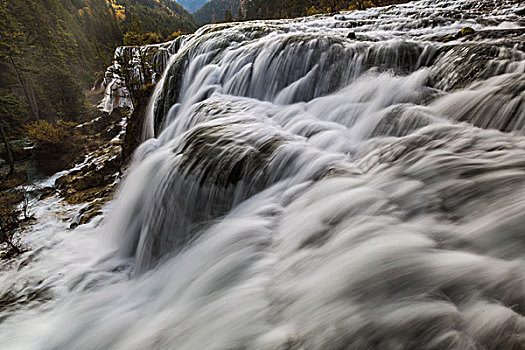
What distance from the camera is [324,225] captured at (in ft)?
7.50

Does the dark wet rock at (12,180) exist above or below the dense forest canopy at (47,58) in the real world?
below

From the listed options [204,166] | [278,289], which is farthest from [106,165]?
[278,289]

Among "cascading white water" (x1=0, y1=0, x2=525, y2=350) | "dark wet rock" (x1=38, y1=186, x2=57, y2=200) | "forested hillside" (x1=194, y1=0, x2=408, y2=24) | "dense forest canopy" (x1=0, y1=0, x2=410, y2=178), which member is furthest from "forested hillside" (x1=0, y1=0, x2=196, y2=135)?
"forested hillside" (x1=194, y1=0, x2=408, y2=24)

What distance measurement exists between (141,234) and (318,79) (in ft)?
15.1

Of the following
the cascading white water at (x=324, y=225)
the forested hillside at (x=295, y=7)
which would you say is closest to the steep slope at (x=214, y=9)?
the forested hillside at (x=295, y=7)

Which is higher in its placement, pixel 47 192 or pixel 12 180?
pixel 12 180

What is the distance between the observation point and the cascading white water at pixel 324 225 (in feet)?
4.77

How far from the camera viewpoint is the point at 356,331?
54.2 inches

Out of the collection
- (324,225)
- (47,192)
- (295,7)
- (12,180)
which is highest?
(295,7)

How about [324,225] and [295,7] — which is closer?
[324,225]

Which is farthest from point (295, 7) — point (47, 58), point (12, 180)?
point (12, 180)

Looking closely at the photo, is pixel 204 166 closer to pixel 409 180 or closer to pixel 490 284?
pixel 409 180

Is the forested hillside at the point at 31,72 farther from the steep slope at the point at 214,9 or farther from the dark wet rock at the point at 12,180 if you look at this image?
the steep slope at the point at 214,9

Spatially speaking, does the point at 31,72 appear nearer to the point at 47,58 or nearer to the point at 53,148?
the point at 47,58
